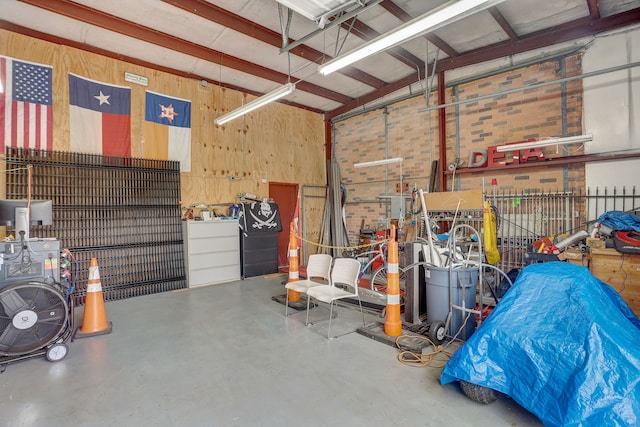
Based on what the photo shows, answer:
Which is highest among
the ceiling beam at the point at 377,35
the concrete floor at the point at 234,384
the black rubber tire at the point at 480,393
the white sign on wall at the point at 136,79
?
the ceiling beam at the point at 377,35

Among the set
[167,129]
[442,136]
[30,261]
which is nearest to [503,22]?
[442,136]

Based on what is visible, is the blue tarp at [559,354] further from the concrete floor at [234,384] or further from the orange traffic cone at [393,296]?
the orange traffic cone at [393,296]

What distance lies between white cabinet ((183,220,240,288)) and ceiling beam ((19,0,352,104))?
3038mm

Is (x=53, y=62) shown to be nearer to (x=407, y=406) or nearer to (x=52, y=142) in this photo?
(x=52, y=142)

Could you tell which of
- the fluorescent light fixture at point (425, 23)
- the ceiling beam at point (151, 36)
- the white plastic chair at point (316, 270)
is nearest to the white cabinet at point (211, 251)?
the white plastic chair at point (316, 270)

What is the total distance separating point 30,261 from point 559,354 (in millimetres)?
4582

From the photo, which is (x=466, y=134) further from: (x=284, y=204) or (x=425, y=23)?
(x=284, y=204)

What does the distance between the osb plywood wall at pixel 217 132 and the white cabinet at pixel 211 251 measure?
69 centimetres

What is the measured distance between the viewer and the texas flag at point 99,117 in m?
5.35

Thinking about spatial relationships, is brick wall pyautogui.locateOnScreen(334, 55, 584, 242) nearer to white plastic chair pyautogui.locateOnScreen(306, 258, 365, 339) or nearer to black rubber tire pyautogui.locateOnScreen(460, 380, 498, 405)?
white plastic chair pyautogui.locateOnScreen(306, 258, 365, 339)

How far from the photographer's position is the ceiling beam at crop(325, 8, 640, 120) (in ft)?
15.8

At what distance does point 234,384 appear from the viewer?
2662mm

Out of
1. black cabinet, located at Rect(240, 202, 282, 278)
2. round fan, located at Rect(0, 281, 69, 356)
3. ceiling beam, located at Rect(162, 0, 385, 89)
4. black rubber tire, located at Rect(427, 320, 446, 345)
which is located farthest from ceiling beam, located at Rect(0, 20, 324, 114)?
black rubber tire, located at Rect(427, 320, 446, 345)

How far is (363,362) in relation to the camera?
119 inches
